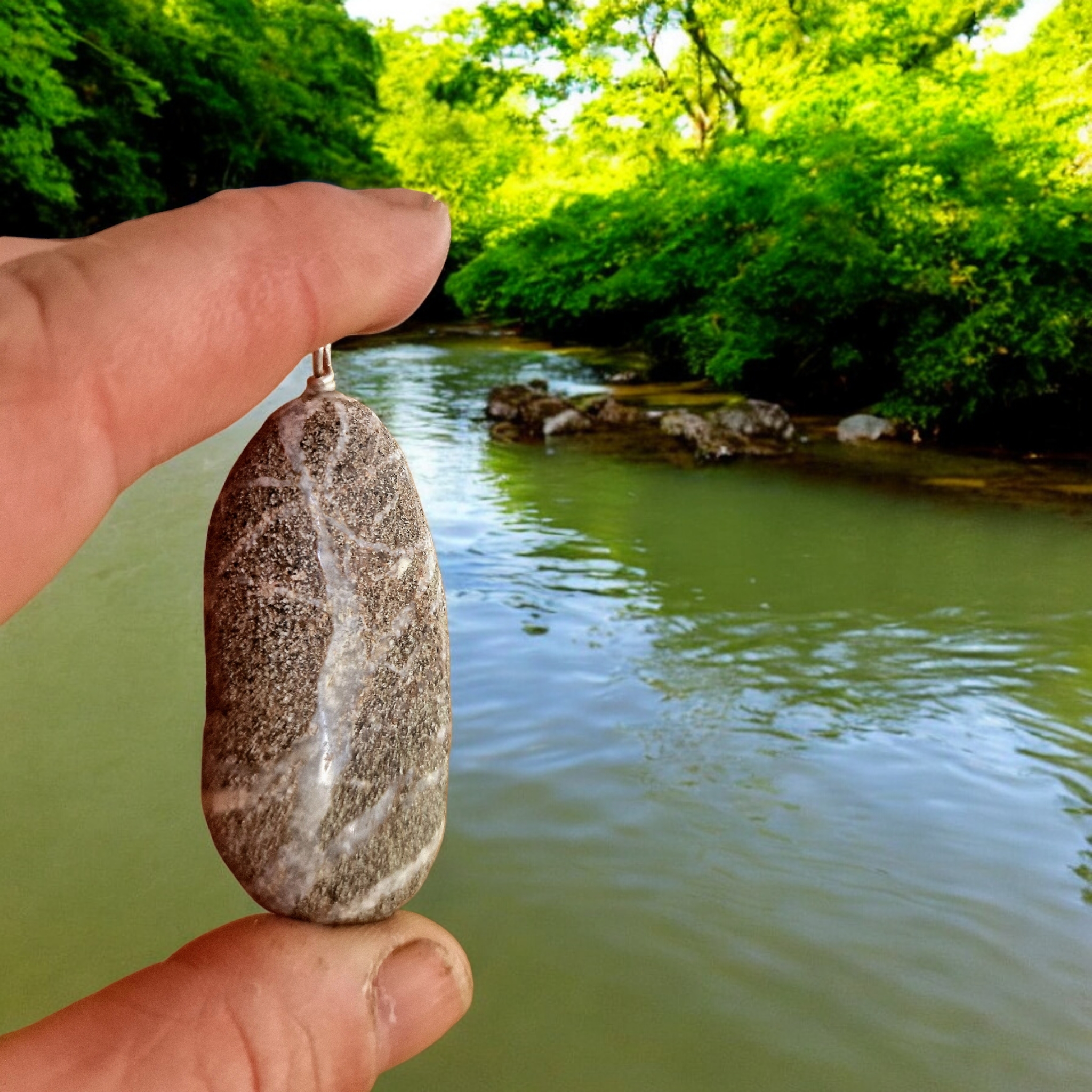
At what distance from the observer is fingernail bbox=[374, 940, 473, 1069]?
1.62 m

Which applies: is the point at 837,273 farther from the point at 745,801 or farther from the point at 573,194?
the point at 745,801

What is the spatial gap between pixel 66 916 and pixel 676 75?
2688cm

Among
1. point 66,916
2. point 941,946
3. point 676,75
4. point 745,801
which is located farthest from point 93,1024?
point 676,75

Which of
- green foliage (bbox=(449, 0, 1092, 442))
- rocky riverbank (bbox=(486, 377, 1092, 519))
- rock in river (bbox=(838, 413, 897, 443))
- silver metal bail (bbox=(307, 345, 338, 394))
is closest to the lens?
silver metal bail (bbox=(307, 345, 338, 394))

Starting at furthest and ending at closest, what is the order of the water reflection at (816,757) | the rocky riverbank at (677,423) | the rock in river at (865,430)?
the rock in river at (865,430), the rocky riverbank at (677,423), the water reflection at (816,757)

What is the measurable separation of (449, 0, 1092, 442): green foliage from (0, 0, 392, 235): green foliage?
1032cm

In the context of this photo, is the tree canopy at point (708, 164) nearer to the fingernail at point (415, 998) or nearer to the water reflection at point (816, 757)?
the water reflection at point (816, 757)

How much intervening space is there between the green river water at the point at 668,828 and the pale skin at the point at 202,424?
62.3 inches

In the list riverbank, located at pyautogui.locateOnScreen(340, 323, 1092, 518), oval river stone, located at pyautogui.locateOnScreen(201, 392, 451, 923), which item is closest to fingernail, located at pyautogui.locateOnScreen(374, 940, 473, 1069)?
oval river stone, located at pyautogui.locateOnScreen(201, 392, 451, 923)

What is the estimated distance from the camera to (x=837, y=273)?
15.0 metres

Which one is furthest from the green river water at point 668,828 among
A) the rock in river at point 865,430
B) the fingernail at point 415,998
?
the rock in river at point 865,430

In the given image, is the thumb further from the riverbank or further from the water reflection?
the riverbank

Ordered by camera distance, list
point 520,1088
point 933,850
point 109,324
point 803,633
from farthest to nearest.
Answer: point 803,633
point 933,850
point 520,1088
point 109,324

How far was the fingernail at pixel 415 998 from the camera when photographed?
1.62 metres
